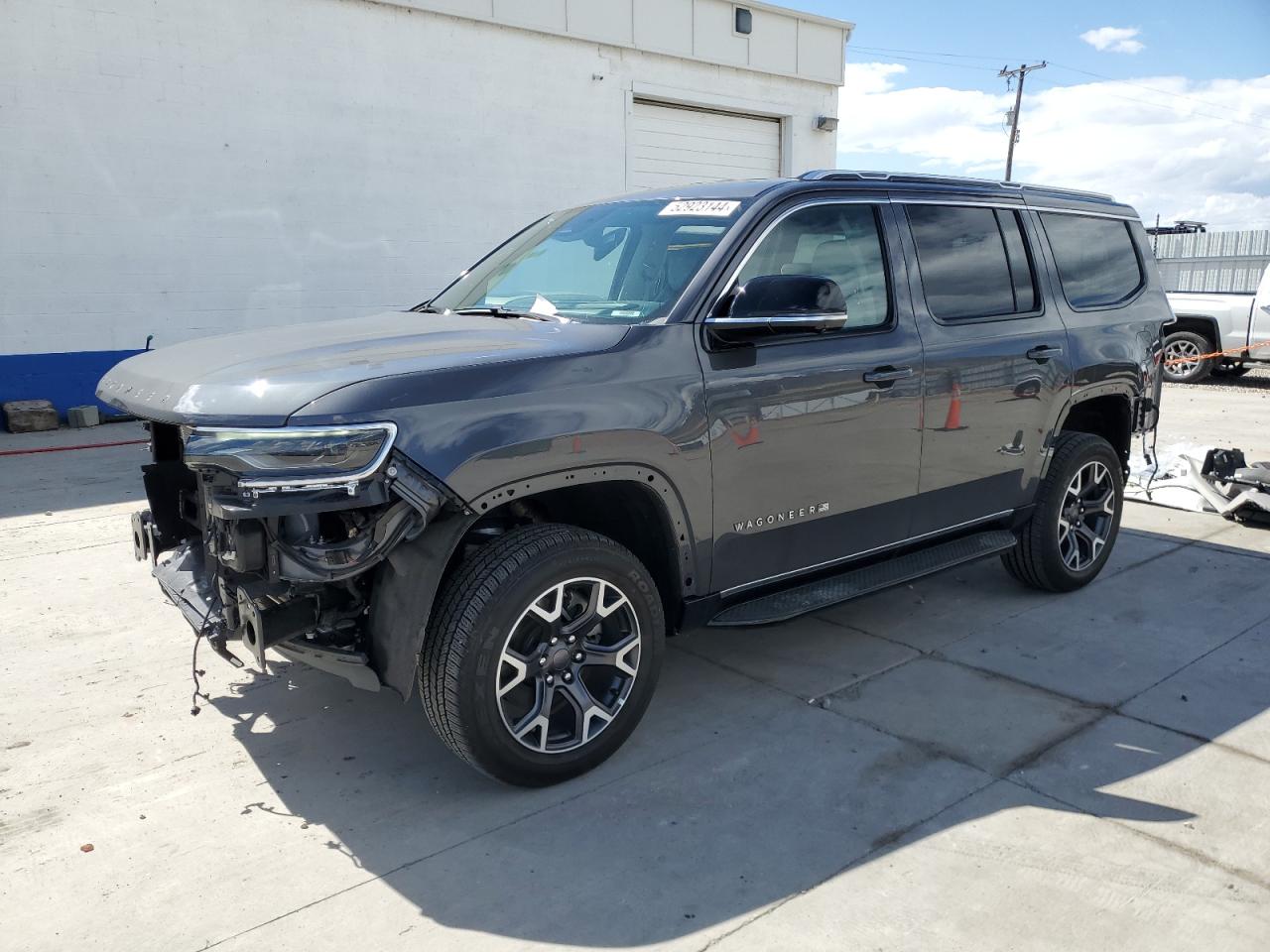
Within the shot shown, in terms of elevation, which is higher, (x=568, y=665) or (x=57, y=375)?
(x=57, y=375)

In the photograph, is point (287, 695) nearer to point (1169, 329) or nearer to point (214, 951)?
point (214, 951)

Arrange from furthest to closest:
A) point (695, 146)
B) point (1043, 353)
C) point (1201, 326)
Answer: point (695, 146)
point (1201, 326)
point (1043, 353)

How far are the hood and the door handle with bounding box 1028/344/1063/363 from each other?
2.33m

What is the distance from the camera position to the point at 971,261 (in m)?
4.60

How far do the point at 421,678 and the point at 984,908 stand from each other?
1784mm

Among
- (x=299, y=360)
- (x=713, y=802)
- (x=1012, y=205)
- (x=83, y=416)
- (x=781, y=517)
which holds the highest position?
(x=1012, y=205)

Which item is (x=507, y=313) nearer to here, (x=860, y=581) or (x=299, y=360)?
(x=299, y=360)

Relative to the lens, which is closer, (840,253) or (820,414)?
(820,414)

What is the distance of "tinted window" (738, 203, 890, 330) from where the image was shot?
3916 mm

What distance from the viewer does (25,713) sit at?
3.99 meters

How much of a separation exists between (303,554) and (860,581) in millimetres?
2326

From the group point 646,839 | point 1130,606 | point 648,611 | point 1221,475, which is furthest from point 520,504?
point 1221,475

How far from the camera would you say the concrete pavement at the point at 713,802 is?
8.91 feet

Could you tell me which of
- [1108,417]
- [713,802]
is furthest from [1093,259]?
[713,802]
